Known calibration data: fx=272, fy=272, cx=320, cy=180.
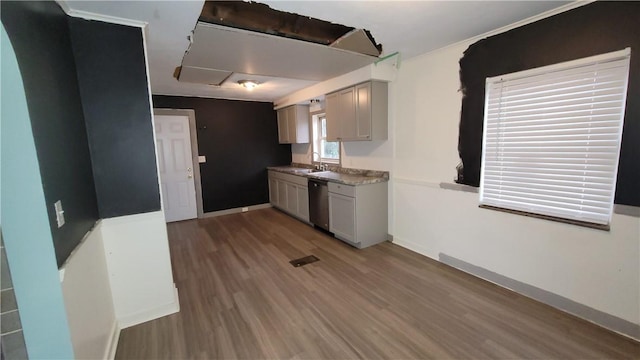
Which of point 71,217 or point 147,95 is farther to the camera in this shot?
point 147,95

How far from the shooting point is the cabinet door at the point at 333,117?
4012mm

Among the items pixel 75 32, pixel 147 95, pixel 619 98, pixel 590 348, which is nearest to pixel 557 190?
pixel 619 98

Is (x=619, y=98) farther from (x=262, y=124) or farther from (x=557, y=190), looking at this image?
(x=262, y=124)

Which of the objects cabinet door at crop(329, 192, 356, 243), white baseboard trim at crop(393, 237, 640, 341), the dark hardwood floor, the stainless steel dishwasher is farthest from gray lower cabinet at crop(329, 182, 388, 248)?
white baseboard trim at crop(393, 237, 640, 341)

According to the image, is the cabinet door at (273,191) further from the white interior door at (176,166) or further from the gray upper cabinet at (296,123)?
the white interior door at (176,166)

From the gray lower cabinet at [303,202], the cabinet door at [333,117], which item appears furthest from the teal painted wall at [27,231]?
the gray lower cabinet at [303,202]

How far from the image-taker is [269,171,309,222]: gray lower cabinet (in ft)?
15.2

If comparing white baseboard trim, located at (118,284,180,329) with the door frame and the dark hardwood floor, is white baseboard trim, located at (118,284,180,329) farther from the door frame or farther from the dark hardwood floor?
the door frame

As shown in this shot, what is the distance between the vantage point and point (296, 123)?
211 inches

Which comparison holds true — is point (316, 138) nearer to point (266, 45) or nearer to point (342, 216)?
point (342, 216)

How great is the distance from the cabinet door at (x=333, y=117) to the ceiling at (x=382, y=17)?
119cm

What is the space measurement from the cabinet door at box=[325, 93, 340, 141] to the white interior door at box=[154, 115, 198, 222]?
2.73 m

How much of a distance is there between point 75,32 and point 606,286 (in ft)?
13.7

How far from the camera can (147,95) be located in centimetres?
209
